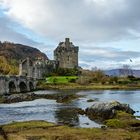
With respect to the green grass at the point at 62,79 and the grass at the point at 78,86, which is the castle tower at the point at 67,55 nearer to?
the green grass at the point at 62,79

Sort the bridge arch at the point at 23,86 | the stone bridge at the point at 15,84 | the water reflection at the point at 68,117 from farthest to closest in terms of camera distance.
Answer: the bridge arch at the point at 23,86 → the stone bridge at the point at 15,84 → the water reflection at the point at 68,117

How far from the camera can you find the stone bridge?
107269mm

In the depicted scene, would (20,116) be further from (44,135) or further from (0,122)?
(44,135)

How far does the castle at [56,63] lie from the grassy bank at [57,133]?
136698 millimetres

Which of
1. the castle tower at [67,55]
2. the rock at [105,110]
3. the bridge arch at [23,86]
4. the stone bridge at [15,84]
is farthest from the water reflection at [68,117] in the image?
the castle tower at [67,55]

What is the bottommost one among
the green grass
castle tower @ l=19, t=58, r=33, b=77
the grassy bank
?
the grassy bank

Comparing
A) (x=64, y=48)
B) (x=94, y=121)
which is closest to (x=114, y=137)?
(x=94, y=121)

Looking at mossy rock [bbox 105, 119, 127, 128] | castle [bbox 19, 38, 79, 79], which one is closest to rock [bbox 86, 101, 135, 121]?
mossy rock [bbox 105, 119, 127, 128]

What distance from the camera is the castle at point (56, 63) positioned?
17846 cm

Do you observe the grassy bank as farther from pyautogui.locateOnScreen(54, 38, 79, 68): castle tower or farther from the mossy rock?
pyautogui.locateOnScreen(54, 38, 79, 68): castle tower

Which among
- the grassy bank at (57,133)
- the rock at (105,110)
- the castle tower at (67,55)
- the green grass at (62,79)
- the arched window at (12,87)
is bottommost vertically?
the grassy bank at (57,133)

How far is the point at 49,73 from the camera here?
18175 cm

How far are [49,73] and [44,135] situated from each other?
146356mm

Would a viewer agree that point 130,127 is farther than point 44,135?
Yes
